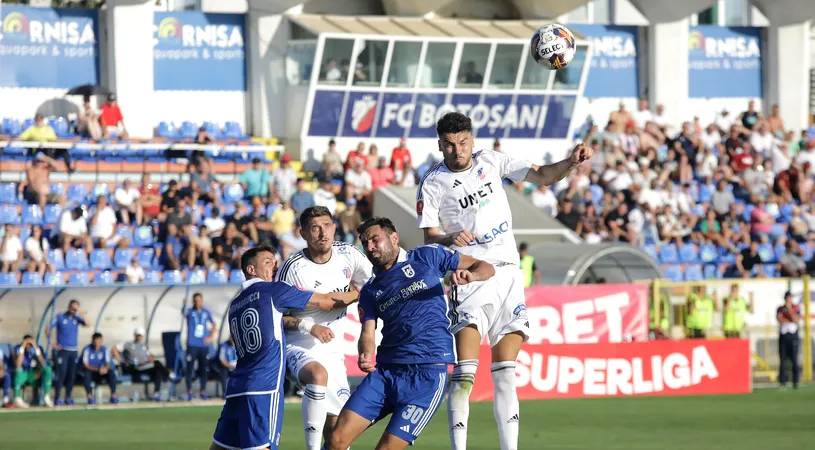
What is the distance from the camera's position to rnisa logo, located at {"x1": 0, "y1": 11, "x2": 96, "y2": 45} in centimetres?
3023

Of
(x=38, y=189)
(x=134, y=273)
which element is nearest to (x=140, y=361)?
(x=134, y=273)

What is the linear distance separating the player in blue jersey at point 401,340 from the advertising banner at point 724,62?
29.2 metres

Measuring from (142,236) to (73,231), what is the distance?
1.33 metres

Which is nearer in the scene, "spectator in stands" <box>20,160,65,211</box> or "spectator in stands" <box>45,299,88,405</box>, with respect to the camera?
"spectator in stands" <box>45,299,88,405</box>

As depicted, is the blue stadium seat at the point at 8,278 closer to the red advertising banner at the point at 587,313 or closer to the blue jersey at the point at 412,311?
the red advertising banner at the point at 587,313

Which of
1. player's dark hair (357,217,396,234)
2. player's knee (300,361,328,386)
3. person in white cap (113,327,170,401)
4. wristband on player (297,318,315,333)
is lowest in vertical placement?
person in white cap (113,327,170,401)

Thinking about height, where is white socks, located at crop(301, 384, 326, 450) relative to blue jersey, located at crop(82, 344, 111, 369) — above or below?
above

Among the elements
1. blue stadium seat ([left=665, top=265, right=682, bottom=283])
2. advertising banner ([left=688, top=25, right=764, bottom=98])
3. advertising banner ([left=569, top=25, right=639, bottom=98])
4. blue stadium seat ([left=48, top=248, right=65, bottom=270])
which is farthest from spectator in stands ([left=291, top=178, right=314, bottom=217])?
advertising banner ([left=688, top=25, right=764, bottom=98])

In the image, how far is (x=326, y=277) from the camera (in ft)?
37.0

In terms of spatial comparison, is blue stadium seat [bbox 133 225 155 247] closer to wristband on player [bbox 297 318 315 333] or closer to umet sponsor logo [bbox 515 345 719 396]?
umet sponsor logo [bbox 515 345 719 396]

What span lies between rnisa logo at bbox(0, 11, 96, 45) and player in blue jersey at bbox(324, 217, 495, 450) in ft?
72.7

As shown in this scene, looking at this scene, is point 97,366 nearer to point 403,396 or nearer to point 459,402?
point 459,402

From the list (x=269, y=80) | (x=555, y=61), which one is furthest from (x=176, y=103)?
(x=555, y=61)

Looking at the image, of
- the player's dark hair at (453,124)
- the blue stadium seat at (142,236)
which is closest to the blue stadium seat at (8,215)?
the blue stadium seat at (142,236)
